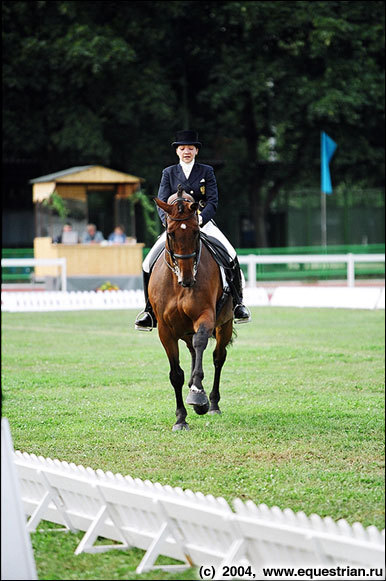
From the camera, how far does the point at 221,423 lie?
11.2 meters

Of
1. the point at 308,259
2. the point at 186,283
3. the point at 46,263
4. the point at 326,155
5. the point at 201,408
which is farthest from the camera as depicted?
the point at 326,155

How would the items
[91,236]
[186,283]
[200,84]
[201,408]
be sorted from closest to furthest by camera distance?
1. [201,408]
2. [186,283]
3. [91,236]
4. [200,84]

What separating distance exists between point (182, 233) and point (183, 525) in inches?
202

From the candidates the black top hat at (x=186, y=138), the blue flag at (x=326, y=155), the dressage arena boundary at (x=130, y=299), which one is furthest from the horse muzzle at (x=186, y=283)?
the blue flag at (x=326, y=155)

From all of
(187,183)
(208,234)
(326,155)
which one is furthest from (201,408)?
(326,155)

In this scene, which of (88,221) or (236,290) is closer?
(236,290)

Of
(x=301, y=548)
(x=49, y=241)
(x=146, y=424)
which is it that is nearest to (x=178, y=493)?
(x=301, y=548)

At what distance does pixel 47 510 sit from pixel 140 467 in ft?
5.67

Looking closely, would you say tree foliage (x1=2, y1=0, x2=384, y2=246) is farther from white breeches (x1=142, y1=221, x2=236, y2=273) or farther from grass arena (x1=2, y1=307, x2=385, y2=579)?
white breeches (x1=142, y1=221, x2=236, y2=273)

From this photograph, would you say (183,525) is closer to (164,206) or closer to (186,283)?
(186,283)

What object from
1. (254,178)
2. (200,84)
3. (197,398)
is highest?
(200,84)

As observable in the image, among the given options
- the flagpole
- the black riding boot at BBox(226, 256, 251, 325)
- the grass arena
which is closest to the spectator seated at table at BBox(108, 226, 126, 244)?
the flagpole

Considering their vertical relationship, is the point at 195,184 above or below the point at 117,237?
above

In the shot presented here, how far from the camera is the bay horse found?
426 inches
